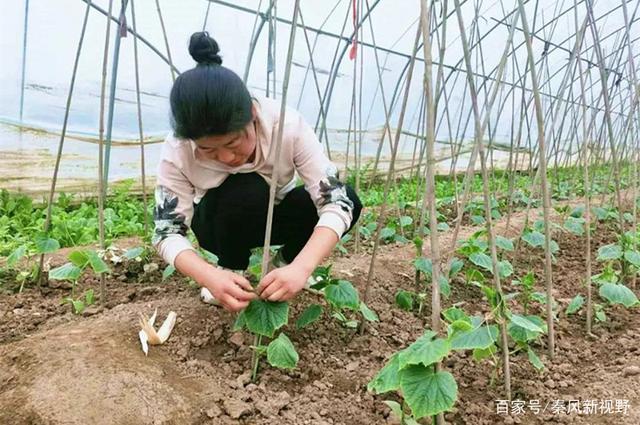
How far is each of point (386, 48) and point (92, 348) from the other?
504cm

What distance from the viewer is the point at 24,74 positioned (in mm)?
3529

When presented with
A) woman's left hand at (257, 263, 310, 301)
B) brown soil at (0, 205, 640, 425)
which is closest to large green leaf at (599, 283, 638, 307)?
brown soil at (0, 205, 640, 425)

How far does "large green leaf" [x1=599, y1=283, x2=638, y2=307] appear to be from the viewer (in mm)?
1521

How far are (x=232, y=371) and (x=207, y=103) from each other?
678mm

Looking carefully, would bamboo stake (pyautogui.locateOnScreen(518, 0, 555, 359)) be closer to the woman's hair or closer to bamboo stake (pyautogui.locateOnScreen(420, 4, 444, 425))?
bamboo stake (pyautogui.locateOnScreen(420, 4, 444, 425))

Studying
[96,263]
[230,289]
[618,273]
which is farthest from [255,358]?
[618,273]

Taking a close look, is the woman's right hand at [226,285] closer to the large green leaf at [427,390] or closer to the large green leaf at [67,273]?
the large green leaf at [427,390]

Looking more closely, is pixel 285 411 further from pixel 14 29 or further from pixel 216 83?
pixel 14 29

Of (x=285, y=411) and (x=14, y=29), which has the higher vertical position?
(x=14, y=29)

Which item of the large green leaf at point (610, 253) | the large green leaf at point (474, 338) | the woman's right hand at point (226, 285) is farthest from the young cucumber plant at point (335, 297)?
the large green leaf at point (610, 253)

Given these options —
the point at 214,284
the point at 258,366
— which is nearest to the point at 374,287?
the point at 258,366

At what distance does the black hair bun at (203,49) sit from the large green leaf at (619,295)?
1.31m

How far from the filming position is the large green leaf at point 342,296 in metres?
1.31

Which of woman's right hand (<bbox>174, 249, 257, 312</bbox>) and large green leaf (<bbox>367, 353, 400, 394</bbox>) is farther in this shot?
woman's right hand (<bbox>174, 249, 257, 312</bbox>)
